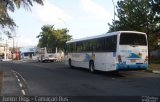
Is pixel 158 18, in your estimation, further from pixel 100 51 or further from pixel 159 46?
pixel 100 51

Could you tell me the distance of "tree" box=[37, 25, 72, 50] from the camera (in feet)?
324

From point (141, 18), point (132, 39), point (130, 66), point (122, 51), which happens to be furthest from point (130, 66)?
point (141, 18)

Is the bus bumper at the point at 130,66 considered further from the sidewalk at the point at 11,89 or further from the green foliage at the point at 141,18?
the green foliage at the point at 141,18

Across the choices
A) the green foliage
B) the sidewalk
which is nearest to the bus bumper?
the sidewalk

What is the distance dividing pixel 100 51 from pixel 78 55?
6.52m

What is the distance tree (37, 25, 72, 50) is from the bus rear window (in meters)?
70.8

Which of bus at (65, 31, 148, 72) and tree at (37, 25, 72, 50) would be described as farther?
tree at (37, 25, 72, 50)

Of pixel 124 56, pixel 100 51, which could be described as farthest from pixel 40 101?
pixel 100 51

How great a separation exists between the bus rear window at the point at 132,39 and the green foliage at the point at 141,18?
21.0 m

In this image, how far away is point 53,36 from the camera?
100062mm

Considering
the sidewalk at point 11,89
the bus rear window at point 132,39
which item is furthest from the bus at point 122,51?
the sidewalk at point 11,89

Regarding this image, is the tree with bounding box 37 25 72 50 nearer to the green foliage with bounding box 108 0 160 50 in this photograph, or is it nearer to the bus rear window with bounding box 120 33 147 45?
the green foliage with bounding box 108 0 160 50

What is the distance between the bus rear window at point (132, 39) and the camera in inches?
1021

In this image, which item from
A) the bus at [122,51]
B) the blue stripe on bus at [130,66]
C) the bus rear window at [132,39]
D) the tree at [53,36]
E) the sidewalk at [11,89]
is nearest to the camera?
the sidewalk at [11,89]
